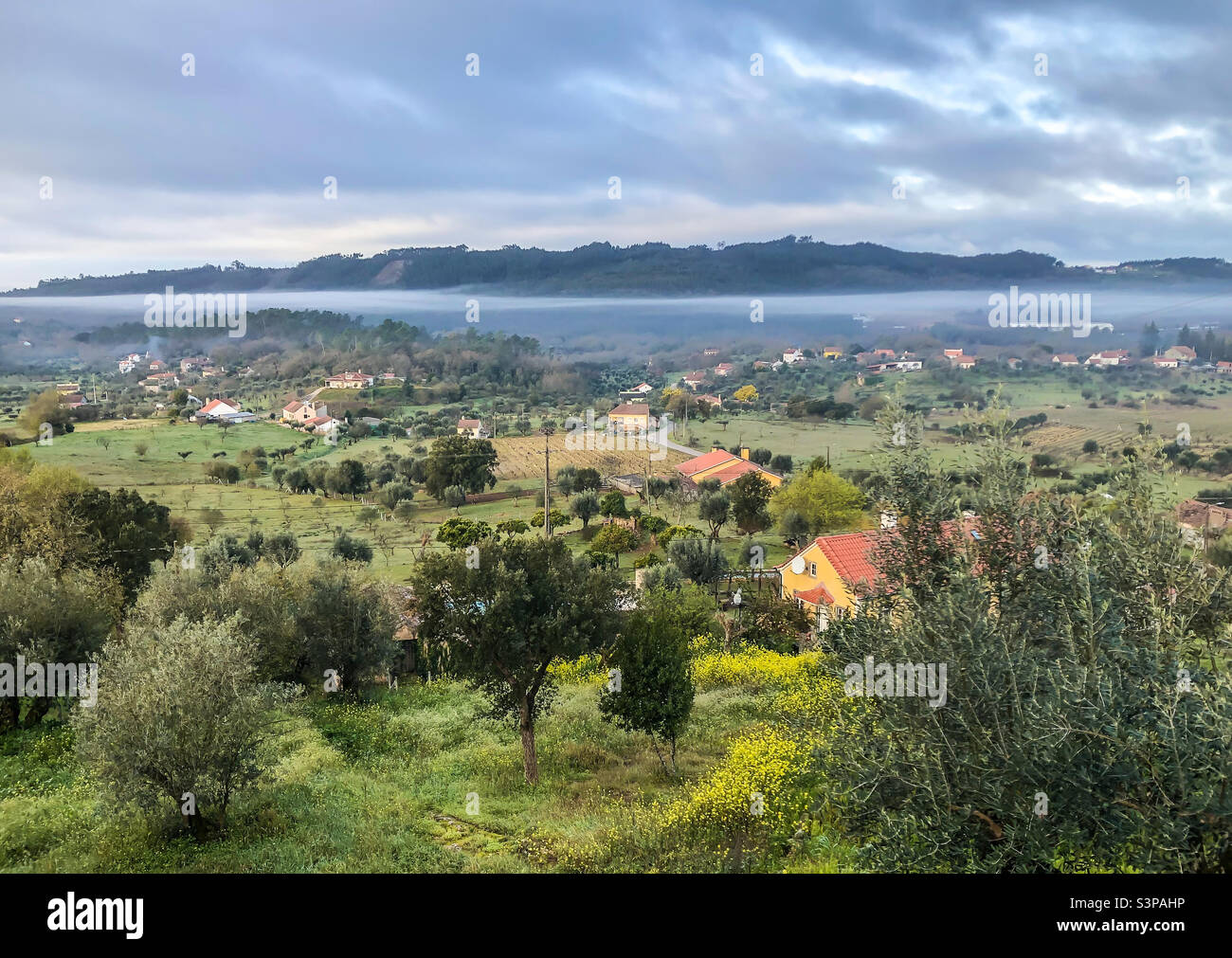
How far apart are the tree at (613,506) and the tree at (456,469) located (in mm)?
9305

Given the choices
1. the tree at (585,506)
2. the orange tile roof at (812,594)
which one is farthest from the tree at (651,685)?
the tree at (585,506)

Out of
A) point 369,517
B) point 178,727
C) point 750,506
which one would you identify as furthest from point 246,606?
point 750,506

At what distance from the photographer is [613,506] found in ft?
121

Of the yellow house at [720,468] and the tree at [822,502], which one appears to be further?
the yellow house at [720,468]

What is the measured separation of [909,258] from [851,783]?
89566 mm

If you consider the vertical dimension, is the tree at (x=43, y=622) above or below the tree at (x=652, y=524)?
above

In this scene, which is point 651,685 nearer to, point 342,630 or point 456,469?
point 342,630

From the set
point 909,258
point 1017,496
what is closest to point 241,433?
point 1017,496

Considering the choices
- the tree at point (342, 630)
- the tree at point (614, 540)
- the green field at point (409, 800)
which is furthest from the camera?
the tree at point (614, 540)

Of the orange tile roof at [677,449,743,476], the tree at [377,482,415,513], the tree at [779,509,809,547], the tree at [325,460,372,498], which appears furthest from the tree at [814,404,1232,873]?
the orange tile roof at [677,449,743,476]

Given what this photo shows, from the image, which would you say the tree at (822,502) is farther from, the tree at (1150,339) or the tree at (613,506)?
the tree at (1150,339)

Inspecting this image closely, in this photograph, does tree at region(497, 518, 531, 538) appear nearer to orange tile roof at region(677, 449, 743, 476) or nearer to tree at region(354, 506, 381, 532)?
tree at region(354, 506, 381, 532)

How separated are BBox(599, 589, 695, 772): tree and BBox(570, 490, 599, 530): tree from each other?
2293cm

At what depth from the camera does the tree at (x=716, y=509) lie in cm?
3619
